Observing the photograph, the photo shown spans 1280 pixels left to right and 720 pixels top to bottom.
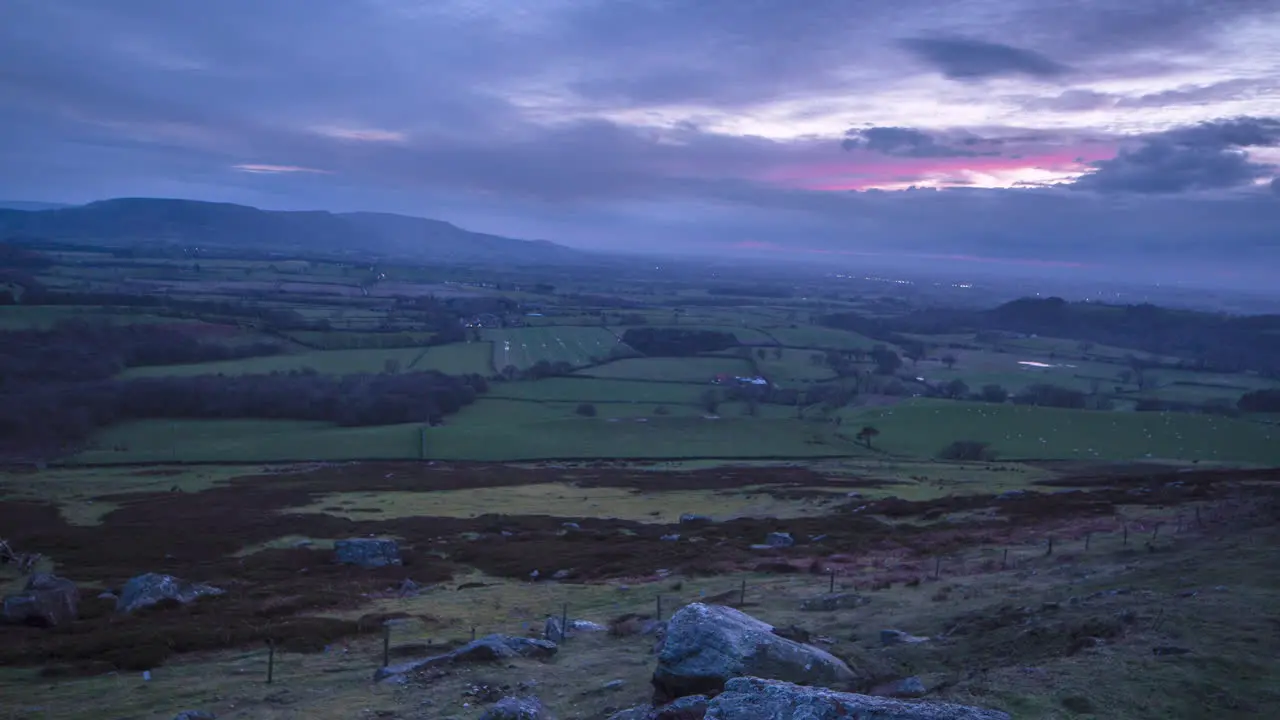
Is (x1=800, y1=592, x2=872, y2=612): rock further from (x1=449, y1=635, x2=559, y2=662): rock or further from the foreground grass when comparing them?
(x1=449, y1=635, x2=559, y2=662): rock

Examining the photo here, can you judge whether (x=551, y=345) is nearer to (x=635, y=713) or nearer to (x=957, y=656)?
(x=957, y=656)

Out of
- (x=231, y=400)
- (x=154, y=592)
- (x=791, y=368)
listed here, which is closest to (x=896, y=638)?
(x=154, y=592)

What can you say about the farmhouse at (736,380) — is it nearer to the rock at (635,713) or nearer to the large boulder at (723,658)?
the large boulder at (723,658)

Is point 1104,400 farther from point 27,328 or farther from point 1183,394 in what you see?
point 27,328

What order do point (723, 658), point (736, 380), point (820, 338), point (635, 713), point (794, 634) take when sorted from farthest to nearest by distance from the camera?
point (820, 338) < point (736, 380) < point (794, 634) < point (723, 658) < point (635, 713)

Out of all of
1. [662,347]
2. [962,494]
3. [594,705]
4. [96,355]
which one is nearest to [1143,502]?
[962,494]

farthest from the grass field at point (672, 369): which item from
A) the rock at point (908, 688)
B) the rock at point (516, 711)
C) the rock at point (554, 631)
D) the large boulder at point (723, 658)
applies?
the rock at point (908, 688)
